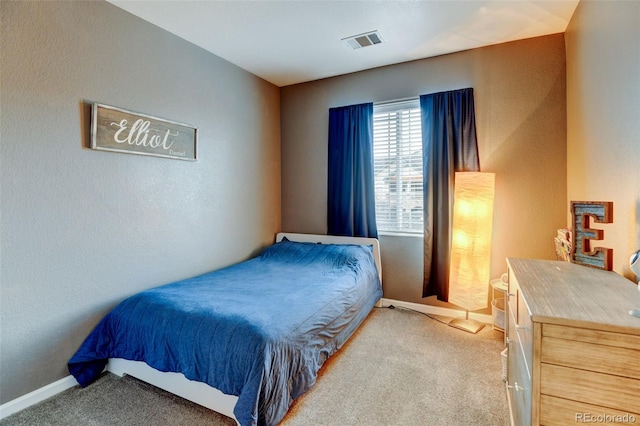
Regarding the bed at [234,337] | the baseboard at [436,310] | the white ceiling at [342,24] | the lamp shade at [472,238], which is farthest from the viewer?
the baseboard at [436,310]

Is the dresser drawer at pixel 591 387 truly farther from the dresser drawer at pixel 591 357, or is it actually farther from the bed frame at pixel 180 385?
the bed frame at pixel 180 385

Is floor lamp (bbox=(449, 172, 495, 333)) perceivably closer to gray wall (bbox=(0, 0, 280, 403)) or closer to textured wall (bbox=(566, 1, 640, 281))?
textured wall (bbox=(566, 1, 640, 281))

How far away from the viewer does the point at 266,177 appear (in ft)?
12.3

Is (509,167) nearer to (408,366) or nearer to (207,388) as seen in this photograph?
(408,366)

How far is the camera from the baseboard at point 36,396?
176 cm

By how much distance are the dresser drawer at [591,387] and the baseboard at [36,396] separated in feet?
8.73

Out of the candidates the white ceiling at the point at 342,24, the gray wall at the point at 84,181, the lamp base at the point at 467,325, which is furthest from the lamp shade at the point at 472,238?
the gray wall at the point at 84,181

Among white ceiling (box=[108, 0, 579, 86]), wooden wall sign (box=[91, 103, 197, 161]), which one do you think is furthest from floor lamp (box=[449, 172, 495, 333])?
wooden wall sign (box=[91, 103, 197, 161])

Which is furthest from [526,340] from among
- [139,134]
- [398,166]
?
[139,134]

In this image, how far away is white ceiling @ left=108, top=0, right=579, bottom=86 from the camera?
224 centimetres

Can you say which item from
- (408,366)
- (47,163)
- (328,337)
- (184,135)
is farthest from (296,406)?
(184,135)

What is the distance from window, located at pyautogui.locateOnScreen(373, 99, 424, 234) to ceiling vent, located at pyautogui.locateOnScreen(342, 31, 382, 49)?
722 millimetres

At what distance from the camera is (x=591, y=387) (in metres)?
0.88

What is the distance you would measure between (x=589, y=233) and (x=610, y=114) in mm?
671
